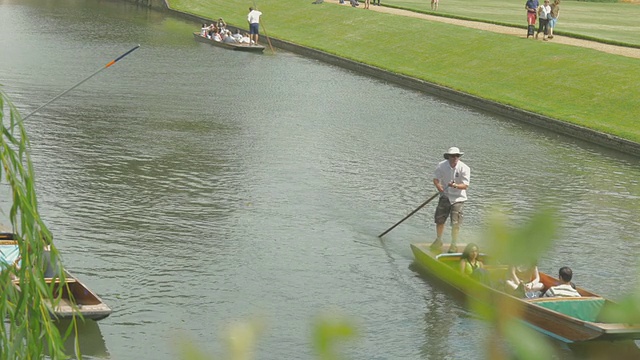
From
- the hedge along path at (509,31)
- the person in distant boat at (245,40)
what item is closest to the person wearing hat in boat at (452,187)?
the hedge along path at (509,31)

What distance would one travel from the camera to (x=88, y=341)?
16234 mm

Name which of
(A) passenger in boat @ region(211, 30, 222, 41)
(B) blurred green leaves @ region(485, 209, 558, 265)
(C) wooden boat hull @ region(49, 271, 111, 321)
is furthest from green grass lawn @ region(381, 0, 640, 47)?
(B) blurred green leaves @ region(485, 209, 558, 265)

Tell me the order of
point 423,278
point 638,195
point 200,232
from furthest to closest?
1. point 638,195
2. point 200,232
3. point 423,278

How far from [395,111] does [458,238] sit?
18941 millimetres

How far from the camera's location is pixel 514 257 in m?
1.95

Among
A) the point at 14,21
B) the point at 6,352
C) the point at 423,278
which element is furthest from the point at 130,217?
the point at 14,21

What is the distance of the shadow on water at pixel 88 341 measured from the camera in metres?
15.8

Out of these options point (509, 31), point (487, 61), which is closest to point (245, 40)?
point (509, 31)

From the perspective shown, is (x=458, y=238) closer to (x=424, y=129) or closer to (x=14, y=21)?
(x=424, y=129)

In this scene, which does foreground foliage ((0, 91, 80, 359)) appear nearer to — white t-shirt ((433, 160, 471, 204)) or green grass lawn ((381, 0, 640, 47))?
white t-shirt ((433, 160, 471, 204))

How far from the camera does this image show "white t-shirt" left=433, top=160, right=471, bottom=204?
21281 mm

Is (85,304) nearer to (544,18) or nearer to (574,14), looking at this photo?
(544,18)

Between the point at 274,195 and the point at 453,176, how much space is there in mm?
5995

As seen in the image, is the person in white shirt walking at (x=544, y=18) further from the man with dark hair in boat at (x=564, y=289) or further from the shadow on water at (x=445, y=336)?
the man with dark hair in boat at (x=564, y=289)
